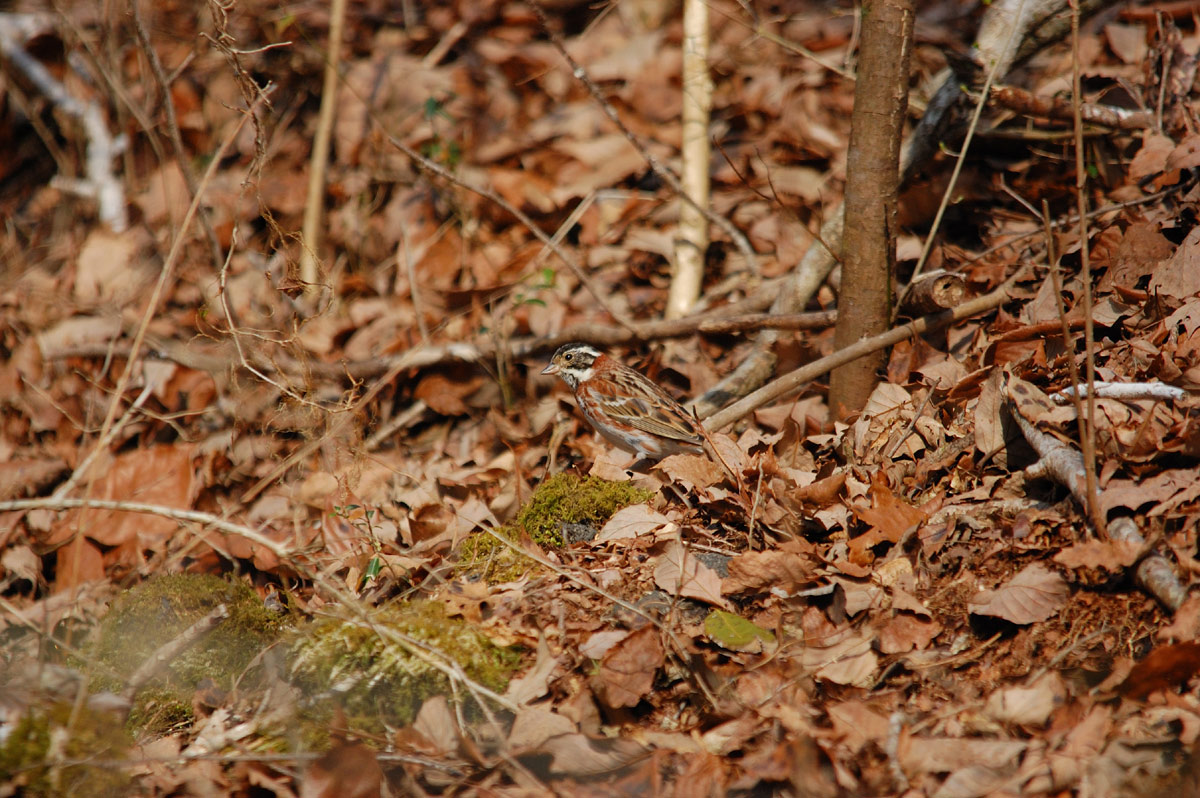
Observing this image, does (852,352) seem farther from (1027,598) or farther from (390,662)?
(390,662)

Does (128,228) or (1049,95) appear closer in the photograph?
(1049,95)

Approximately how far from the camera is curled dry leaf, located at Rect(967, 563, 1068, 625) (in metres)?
3.82

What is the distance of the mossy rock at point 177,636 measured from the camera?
4.66 meters

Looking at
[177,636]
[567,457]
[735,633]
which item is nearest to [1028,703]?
[735,633]

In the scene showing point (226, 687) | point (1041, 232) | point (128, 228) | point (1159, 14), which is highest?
point (1159, 14)

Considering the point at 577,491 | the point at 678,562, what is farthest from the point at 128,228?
the point at 678,562

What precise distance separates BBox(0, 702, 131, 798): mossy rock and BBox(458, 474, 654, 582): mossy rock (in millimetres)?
1841

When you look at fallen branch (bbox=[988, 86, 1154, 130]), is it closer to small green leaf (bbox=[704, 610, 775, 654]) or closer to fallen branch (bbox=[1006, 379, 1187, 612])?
fallen branch (bbox=[1006, 379, 1187, 612])

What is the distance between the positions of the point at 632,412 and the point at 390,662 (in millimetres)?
2629

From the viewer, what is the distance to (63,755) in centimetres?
371

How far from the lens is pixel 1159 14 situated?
255 inches

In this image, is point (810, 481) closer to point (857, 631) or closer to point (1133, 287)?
point (857, 631)

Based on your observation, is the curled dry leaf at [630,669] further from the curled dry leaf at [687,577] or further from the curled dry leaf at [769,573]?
the curled dry leaf at [769,573]

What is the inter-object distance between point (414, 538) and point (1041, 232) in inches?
182
